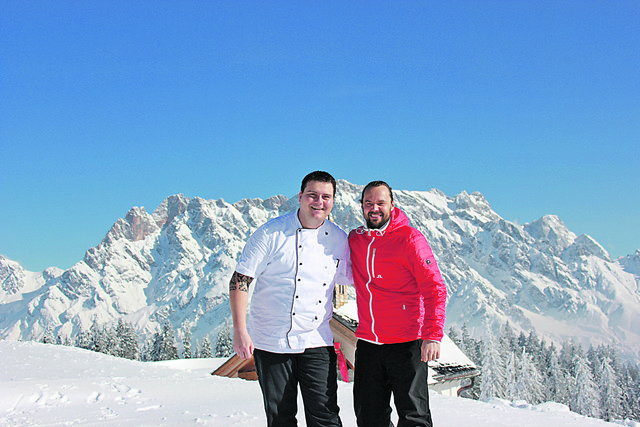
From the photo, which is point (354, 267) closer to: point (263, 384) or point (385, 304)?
point (385, 304)

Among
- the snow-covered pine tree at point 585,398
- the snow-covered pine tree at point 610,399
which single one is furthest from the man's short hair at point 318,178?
the snow-covered pine tree at point 610,399

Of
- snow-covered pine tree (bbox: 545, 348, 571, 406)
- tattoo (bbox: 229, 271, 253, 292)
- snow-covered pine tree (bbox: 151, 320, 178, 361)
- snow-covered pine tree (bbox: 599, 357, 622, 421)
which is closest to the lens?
tattoo (bbox: 229, 271, 253, 292)

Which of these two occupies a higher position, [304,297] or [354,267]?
[354,267]

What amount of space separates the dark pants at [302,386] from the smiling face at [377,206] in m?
1.20

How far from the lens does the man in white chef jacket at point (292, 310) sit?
12.5 feet

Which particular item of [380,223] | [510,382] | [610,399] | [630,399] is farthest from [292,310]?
[630,399]

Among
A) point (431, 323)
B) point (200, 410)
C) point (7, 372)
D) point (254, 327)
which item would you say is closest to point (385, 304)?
point (431, 323)

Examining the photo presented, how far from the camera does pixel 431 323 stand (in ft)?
12.4

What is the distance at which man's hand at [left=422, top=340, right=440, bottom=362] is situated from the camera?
372cm

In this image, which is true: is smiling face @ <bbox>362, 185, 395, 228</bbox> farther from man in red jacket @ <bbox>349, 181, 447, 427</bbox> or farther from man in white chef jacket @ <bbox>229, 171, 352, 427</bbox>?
man in white chef jacket @ <bbox>229, 171, 352, 427</bbox>

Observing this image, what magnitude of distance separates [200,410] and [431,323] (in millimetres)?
4266

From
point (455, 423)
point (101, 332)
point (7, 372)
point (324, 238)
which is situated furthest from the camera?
point (101, 332)

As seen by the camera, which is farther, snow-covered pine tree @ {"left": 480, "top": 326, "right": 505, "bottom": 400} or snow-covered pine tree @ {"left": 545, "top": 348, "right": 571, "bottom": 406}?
snow-covered pine tree @ {"left": 545, "top": 348, "right": 571, "bottom": 406}

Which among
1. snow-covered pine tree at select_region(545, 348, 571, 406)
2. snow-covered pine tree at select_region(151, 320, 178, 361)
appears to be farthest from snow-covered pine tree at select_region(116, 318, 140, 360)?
snow-covered pine tree at select_region(545, 348, 571, 406)
